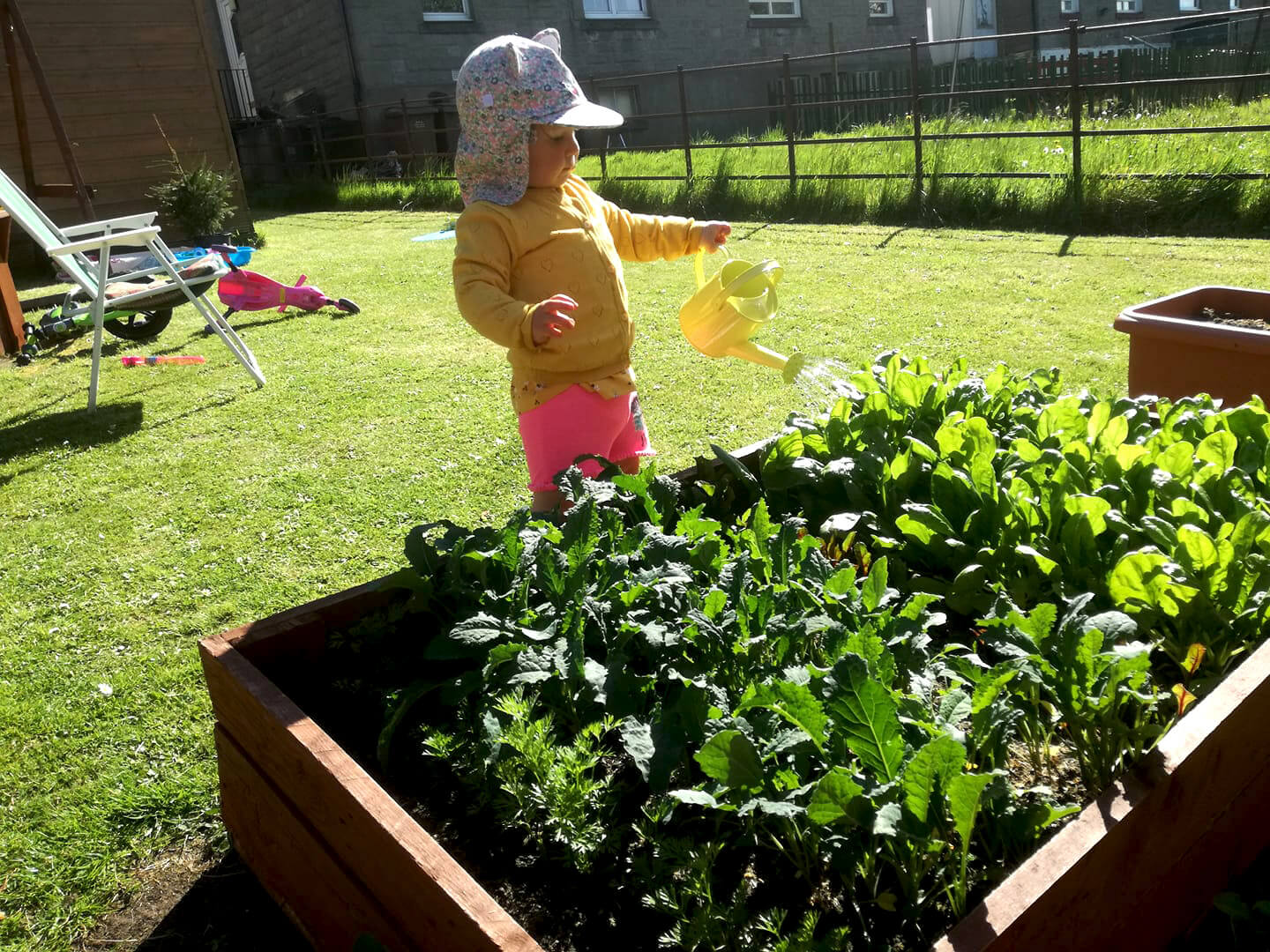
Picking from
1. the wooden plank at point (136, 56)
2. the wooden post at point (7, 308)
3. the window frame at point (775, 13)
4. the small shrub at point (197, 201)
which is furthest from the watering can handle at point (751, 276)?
the window frame at point (775, 13)

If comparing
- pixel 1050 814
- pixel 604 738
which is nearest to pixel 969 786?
pixel 1050 814

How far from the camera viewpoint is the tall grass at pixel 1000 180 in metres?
7.68

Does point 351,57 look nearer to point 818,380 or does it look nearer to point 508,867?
point 818,380

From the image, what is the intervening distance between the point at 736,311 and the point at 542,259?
0.46 metres

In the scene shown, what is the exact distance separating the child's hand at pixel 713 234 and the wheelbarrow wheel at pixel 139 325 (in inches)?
200

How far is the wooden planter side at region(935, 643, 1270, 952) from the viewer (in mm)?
1075

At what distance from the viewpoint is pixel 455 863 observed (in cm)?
118

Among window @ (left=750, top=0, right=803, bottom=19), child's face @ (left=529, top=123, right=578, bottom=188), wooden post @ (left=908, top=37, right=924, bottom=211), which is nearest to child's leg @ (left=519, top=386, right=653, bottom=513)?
child's face @ (left=529, top=123, right=578, bottom=188)

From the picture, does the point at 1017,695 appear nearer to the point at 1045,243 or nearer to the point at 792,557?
the point at 792,557

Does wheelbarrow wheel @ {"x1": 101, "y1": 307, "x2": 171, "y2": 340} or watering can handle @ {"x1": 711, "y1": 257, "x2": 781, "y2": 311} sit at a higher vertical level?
watering can handle @ {"x1": 711, "y1": 257, "x2": 781, "y2": 311}

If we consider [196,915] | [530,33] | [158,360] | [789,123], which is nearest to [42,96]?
[158,360]

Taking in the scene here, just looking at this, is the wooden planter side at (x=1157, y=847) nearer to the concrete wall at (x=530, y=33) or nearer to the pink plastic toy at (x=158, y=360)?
the pink plastic toy at (x=158, y=360)

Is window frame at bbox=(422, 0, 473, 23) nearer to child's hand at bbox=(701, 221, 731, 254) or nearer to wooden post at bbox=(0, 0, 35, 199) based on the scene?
wooden post at bbox=(0, 0, 35, 199)

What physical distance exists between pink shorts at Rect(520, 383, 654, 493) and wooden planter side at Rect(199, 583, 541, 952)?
68 centimetres
